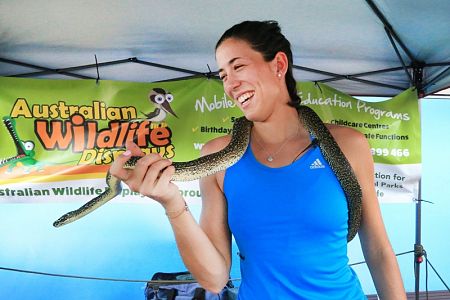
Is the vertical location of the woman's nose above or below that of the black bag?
above

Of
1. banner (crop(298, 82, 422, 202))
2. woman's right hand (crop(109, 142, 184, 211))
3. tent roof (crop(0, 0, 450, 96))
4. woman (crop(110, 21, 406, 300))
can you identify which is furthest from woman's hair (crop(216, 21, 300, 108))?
banner (crop(298, 82, 422, 202))

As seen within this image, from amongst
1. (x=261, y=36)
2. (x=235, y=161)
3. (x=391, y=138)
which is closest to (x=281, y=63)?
(x=261, y=36)

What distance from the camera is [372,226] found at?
1.14m

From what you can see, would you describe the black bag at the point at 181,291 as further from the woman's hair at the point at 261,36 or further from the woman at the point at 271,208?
the woman's hair at the point at 261,36

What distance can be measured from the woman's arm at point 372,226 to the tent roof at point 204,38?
155 cm

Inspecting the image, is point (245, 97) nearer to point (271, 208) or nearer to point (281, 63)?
point (281, 63)

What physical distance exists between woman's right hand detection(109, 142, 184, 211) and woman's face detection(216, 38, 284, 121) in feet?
0.95

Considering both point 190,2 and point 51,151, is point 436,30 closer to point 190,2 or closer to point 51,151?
point 190,2

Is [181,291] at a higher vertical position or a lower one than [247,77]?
lower

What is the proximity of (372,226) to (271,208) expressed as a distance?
0.37m

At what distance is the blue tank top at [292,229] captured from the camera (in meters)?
0.97

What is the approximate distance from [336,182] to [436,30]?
7.41 ft

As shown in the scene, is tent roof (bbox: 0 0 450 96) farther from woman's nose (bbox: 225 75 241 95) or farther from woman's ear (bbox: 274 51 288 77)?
woman's nose (bbox: 225 75 241 95)

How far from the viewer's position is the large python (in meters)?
1.03
